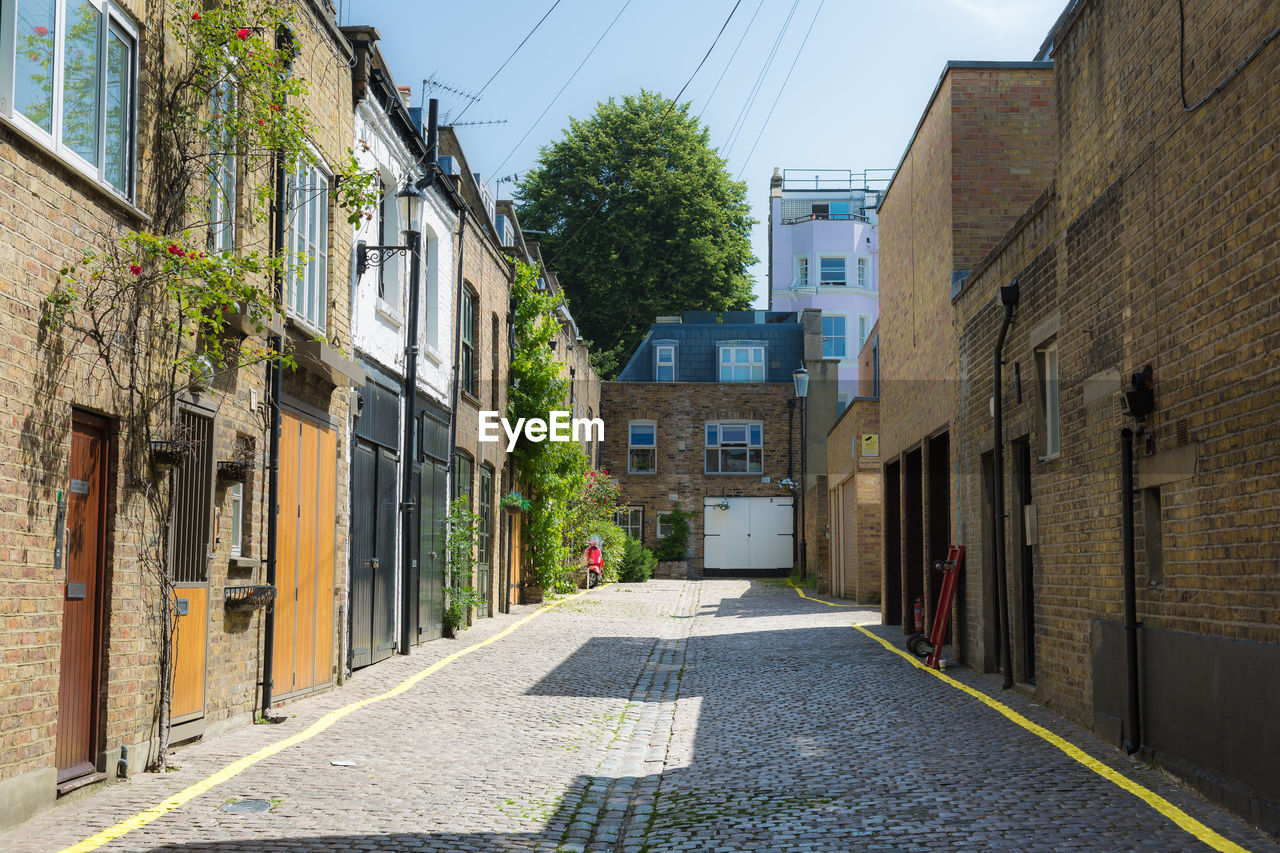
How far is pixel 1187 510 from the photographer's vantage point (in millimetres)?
7613

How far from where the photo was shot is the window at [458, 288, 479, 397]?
2002 centimetres

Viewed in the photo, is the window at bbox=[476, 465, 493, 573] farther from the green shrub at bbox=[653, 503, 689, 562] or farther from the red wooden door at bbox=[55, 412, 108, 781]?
the green shrub at bbox=[653, 503, 689, 562]

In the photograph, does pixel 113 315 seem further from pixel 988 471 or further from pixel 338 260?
pixel 988 471

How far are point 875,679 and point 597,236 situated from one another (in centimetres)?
3811

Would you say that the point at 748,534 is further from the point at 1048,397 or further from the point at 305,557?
the point at 305,557

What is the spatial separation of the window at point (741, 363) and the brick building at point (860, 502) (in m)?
14.3

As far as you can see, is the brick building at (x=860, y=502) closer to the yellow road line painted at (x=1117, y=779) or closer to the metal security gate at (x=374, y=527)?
the metal security gate at (x=374, y=527)

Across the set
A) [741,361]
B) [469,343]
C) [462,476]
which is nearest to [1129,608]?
[462,476]

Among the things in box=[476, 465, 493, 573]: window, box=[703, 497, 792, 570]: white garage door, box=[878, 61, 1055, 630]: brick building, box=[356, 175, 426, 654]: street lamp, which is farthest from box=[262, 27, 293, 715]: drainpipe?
box=[703, 497, 792, 570]: white garage door

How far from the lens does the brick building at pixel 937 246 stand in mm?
15297

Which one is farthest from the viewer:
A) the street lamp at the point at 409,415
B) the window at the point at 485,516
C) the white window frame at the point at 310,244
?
the window at the point at 485,516

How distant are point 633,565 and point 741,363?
9.96 metres

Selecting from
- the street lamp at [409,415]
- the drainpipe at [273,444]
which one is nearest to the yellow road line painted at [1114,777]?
the drainpipe at [273,444]

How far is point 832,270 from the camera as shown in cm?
5184
